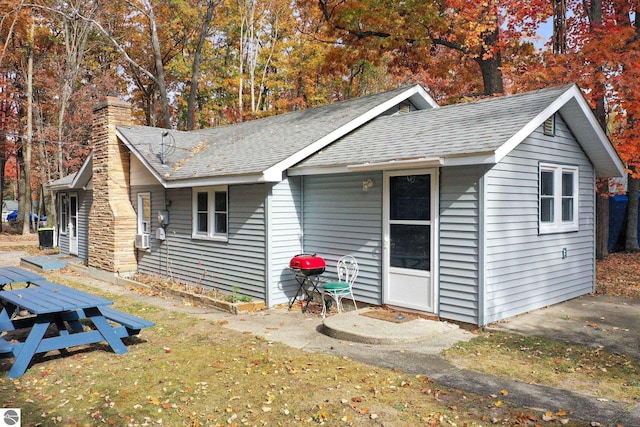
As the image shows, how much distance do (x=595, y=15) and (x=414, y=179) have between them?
10821 mm

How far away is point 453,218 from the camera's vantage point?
7.69 m

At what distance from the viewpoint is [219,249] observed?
10.7 m

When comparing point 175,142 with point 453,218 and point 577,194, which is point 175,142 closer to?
point 453,218

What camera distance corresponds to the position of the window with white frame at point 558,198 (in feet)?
29.2

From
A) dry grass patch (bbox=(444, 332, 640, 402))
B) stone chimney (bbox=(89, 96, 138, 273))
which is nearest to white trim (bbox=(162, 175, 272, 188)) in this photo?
stone chimney (bbox=(89, 96, 138, 273))

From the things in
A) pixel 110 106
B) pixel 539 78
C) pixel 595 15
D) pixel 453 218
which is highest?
pixel 595 15

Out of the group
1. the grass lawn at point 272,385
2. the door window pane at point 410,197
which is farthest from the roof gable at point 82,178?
the door window pane at point 410,197

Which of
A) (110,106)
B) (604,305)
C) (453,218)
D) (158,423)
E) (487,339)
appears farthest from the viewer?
(110,106)

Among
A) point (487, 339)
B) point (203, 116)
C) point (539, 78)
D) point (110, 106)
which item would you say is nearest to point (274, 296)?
point (487, 339)

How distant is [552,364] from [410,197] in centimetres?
337

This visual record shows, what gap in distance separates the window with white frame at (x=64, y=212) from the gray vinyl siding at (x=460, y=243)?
15286mm

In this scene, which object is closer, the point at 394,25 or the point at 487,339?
the point at 487,339

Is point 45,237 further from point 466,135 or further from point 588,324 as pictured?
point 588,324

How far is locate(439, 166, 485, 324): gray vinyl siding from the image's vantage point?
24.3ft
